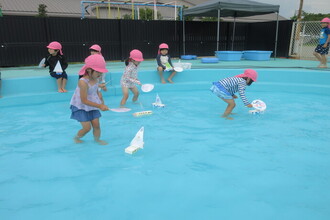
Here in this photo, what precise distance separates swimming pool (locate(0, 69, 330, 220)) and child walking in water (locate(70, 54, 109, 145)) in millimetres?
439

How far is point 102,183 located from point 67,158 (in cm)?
81

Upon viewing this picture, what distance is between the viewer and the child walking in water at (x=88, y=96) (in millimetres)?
3158

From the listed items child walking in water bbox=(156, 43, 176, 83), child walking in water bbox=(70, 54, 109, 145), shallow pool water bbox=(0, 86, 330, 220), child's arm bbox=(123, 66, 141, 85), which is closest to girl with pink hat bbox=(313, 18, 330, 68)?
shallow pool water bbox=(0, 86, 330, 220)

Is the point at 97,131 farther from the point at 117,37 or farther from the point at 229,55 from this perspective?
the point at 229,55

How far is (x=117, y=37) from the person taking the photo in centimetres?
1095

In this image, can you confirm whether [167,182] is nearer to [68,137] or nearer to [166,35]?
[68,137]

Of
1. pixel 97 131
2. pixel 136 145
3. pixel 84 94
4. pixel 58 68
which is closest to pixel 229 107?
pixel 136 145

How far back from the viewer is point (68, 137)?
412cm

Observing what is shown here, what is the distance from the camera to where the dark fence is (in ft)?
30.6

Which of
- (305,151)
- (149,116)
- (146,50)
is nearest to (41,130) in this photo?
(149,116)

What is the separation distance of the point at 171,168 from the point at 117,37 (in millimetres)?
8802

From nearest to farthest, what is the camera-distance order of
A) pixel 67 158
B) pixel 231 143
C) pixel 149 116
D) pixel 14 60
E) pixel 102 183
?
1. pixel 102 183
2. pixel 67 158
3. pixel 231 143
4. pixel 149 116
5. pixel 14 60

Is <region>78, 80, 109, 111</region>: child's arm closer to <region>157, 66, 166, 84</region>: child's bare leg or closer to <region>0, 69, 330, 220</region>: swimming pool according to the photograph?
<region>0, 69, 330, 220</region>: swimming pool

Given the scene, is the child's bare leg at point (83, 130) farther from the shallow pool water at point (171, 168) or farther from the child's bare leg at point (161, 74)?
the child's bare leg at point (161, 74)
